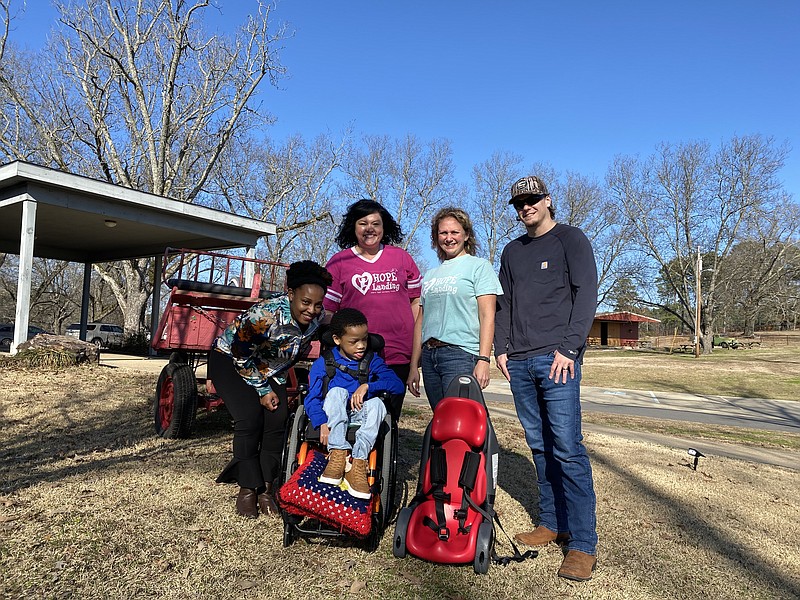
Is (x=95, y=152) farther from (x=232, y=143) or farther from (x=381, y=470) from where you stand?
(x=381, y=470)

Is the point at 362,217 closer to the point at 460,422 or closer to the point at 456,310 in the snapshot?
the point at 456,310

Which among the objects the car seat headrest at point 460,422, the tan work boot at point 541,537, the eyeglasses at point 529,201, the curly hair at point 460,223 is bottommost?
the tan work boot at point 541,537

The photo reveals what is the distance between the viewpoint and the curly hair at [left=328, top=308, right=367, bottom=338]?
10.7ft

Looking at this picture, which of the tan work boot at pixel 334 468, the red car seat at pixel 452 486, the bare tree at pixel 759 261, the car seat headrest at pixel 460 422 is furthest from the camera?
the bare tree at pixel 759 261

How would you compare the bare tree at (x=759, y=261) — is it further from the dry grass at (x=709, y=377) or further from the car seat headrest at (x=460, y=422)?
the car seat headrest at (x=460, y=422)

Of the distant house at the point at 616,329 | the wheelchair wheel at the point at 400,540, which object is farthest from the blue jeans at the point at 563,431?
the distant house at the point at 616,329

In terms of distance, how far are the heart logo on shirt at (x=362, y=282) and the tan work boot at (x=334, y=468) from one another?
42.2 inches

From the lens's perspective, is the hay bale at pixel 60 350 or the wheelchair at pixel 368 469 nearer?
the wheelchair at pixel 368 469

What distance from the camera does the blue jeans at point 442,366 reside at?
11.2 feet

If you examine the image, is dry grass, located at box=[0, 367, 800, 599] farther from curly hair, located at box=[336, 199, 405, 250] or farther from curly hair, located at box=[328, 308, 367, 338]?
curly hair, located at box=[336, 199, 405, 250]

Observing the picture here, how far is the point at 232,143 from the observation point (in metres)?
30.8

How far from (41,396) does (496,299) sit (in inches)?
268

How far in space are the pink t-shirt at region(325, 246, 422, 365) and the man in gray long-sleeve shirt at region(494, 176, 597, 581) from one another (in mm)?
625

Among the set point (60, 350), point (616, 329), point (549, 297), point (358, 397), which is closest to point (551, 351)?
point (549, 297)
